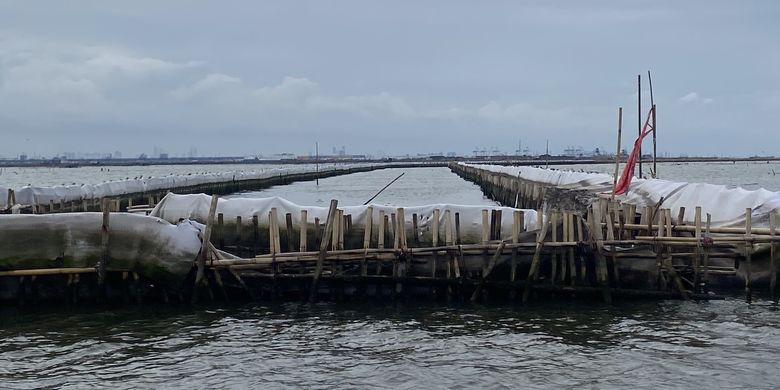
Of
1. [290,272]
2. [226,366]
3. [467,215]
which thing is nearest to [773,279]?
[467,215]

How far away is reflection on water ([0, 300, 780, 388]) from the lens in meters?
13.5

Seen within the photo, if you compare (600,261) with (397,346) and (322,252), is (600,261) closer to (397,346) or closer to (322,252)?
(397,346)

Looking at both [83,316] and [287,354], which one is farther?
[83,316]

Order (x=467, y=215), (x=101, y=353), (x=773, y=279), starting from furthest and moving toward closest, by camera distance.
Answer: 1. (x=467, y=215)
2. (x=773, y=279)
3. (x=101, y=353)

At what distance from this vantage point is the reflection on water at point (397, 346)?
44.2ft

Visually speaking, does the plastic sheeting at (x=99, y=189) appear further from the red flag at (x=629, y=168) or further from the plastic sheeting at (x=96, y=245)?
the red flag at (x=629, y=168)

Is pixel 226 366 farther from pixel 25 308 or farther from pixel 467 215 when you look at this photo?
pixel 467 215

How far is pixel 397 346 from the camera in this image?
15375 millimetres

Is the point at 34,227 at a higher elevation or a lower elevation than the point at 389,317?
higher

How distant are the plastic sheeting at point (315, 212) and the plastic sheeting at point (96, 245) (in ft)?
17.6

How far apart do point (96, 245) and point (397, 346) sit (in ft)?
28.3

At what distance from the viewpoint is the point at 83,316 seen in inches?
724

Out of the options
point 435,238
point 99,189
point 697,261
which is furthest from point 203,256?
point 99,189

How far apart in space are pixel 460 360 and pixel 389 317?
12.4ft
